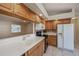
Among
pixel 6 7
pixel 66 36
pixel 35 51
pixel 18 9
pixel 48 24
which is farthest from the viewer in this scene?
pixel 48 24

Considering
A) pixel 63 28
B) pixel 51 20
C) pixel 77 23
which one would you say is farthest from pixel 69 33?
pixel 51 20

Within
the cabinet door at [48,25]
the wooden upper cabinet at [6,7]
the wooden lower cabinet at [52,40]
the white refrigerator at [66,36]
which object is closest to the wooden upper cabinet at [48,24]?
the cabinet door at [48,25]

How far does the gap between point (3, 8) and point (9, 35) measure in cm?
93

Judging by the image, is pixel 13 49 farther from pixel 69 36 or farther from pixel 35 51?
pixel 69 36

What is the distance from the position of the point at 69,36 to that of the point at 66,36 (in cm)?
16

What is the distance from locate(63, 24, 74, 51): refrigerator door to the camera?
4352 mm

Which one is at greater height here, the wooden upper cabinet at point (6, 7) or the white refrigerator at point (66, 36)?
the wooden upper cabinet at point (6, 7)

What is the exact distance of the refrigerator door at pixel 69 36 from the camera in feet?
14.3

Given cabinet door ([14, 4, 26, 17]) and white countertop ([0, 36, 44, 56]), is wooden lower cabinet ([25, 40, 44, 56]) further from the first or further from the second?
cabinet door ([14, 4, 26, 17])

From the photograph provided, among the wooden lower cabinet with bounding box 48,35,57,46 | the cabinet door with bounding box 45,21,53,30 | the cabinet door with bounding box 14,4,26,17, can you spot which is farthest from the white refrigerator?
the cabinet door with bounding box 14,4,26,17

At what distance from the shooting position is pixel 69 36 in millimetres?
4449

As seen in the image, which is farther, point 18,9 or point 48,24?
point 48,24

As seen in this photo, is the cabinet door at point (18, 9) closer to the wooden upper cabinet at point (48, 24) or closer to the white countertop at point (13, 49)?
the white countertop at point (13, 49)

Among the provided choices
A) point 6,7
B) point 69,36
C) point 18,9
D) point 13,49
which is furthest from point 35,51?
point 69,36
